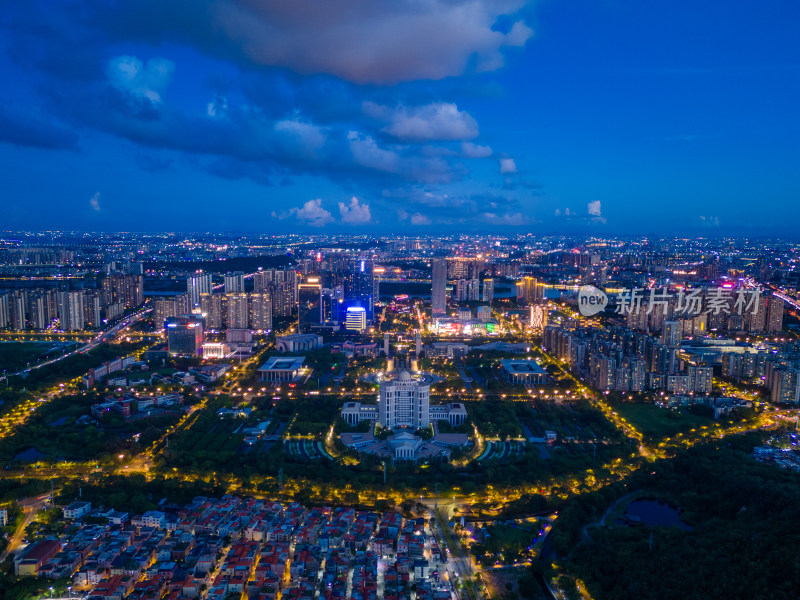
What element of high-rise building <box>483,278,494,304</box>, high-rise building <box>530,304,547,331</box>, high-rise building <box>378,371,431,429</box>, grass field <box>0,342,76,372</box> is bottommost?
grass field <box>0,342,76,372</box>

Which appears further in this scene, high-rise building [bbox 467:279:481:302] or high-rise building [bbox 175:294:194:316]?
high-rise building [bbox 467:279:481:302]

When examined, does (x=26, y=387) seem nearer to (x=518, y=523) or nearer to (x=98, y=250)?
(x=518, y=523)

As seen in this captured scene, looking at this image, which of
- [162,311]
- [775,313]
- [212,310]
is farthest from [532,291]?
[162,311]

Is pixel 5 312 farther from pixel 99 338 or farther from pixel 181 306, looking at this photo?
pixel 181 306

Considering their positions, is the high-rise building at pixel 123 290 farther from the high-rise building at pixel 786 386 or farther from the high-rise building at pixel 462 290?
the high-rise building at pixel 786 386

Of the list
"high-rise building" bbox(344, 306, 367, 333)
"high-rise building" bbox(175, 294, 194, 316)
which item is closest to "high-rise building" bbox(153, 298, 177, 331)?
"high-rise building" bbox(175, 294, 194, 316)

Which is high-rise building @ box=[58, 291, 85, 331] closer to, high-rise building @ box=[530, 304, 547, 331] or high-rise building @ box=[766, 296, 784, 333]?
high-rise building @ box=[530, 304, 547, 331]
